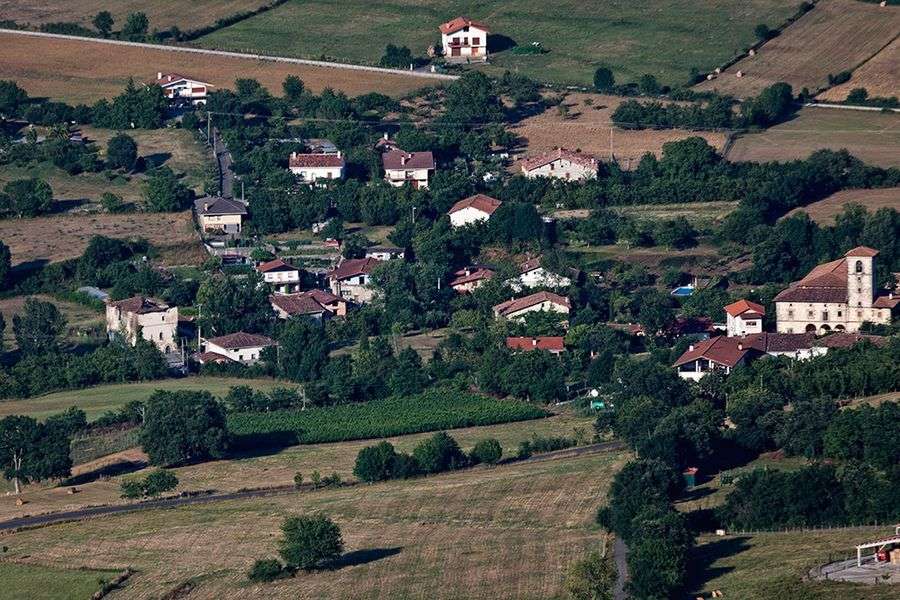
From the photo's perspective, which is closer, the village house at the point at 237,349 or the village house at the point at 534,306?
the village house at the point at 237,349

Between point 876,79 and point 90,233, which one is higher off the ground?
point 876,79

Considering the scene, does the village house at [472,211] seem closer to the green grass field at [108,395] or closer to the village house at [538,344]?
the village house at [538,344]

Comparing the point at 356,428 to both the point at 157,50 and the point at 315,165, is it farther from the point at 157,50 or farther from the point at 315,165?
the point at 157,50

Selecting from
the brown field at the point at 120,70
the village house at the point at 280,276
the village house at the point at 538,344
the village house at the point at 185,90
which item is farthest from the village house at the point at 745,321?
the village house at the point at 185,90

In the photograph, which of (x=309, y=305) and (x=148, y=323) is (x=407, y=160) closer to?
(x=309, y=305)

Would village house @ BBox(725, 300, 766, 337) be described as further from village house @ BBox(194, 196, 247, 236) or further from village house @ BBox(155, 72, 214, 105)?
village house @ BBox(155, 72, 214, 105)

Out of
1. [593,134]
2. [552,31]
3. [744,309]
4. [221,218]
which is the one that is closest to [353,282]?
[221,218]
